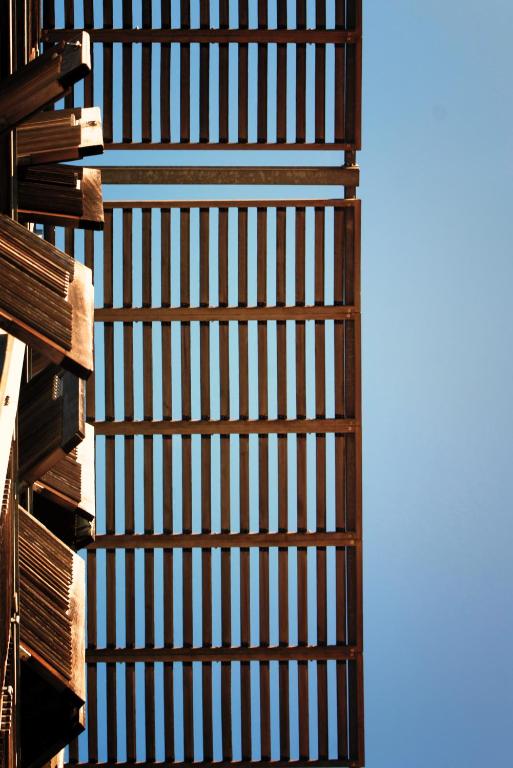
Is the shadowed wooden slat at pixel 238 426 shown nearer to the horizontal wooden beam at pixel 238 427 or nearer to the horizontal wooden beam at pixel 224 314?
the horizontal wooden beam at pixel 238 427

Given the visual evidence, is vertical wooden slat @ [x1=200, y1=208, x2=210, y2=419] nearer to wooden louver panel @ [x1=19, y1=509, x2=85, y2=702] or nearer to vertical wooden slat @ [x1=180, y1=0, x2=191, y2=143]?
vertical wooden slat @ [x1=180, y1=0, x2=191, y2=143]

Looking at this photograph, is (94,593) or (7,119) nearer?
(7,119)

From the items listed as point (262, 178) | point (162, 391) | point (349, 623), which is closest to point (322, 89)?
point (262, 178)

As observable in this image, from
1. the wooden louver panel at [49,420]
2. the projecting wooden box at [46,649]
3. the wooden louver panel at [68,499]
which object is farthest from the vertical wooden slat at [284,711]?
the wooden louver panel at [49,420]

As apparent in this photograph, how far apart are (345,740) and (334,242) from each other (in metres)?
4.85

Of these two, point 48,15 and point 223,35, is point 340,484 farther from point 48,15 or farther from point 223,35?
point 48,15

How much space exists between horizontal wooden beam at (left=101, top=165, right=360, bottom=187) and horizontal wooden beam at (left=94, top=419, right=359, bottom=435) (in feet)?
7.39

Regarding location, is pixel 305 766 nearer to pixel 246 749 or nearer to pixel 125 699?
pixel 246 749

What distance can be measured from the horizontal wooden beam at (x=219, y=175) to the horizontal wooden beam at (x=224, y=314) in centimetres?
118

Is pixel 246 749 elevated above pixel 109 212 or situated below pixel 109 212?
below

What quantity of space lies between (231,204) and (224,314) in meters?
1.03

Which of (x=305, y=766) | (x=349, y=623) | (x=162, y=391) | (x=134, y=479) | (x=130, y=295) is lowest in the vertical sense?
(x=305, y=766)

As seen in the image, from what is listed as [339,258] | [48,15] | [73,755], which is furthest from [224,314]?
[73,755]

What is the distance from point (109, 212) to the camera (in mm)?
9797
